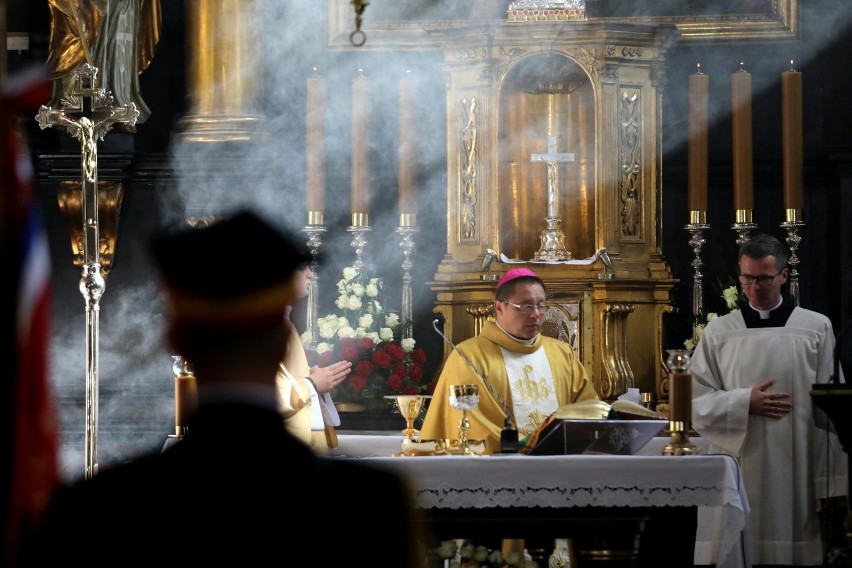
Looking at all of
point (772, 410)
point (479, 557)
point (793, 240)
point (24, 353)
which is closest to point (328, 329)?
point (479, 557)

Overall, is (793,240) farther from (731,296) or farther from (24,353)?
(24,353)

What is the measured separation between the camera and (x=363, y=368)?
293 inches

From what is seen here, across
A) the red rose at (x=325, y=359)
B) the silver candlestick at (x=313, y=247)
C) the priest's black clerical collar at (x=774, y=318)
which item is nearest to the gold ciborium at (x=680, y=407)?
the priest's black clerical collar at (x=774, y=318)

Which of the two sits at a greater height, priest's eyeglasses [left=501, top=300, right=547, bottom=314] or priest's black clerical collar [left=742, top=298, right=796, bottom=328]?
priest's eyeglasses [left=501, top=300, right=547, bottom=314]

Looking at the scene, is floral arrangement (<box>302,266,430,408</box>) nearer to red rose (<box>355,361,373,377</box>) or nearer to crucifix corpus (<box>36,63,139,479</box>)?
red rose (<box>355,361,373,377</box>)

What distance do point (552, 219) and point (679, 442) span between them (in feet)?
9.31

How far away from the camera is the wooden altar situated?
8234 millimetres

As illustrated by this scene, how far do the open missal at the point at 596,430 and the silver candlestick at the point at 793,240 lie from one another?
271 centimetres

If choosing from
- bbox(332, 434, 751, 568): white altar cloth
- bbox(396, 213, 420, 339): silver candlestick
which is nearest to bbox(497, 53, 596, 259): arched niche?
bbox(396, 213, 420, 339): silver candlestick

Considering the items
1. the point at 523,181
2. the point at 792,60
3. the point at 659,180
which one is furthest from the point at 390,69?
the point at 792,60

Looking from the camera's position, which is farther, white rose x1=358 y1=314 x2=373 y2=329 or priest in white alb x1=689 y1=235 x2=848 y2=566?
white rose x1=358 y1=314 x2=373 y2=329

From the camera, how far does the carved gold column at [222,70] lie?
8.69 metres

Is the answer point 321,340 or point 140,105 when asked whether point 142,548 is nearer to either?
point 321,340

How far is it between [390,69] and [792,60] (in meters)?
2.49
